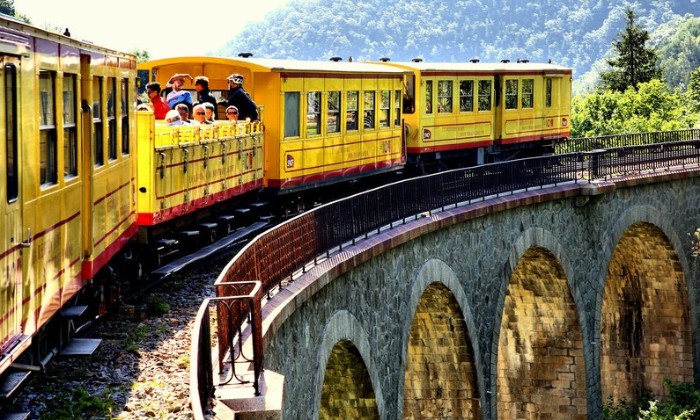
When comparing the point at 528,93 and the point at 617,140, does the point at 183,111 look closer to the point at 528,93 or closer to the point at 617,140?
the point at 528,93

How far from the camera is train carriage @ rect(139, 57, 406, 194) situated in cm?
2020

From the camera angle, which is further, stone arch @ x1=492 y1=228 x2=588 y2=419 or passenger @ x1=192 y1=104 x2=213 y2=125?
stone arch @ x1=492 y1=228 x2=588 y2=419

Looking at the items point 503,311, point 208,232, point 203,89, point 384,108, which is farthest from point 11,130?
point 503,311

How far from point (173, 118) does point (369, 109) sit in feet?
28.3

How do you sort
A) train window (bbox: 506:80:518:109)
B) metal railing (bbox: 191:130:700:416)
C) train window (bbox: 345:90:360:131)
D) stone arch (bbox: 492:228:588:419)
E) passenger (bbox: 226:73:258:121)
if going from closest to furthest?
metal railing (bbox: 191:130:700:416), passenger (bbox: 226:73:258:121), train window (bbox: 345:90:360:131), stone arch (bbox: 492:228:588:419), train window (bbox: 506:80:518:109)

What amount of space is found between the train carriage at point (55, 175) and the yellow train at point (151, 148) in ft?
0.06

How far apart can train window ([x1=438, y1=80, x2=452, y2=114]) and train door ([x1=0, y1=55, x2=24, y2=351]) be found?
20407 mm

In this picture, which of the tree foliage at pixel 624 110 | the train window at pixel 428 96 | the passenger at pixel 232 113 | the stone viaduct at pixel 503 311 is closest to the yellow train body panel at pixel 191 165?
the passenger at pixel 232 113

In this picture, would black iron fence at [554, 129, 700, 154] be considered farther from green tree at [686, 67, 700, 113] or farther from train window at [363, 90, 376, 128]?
green tree at [686, 67, 700, 113]

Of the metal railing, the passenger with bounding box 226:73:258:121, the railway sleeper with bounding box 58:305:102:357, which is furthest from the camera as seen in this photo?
the passenger with bounding box 226:73:258:121

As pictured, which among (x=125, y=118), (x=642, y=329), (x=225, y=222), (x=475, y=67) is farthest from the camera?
(x=642, y=329)

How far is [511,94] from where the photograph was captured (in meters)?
31.1

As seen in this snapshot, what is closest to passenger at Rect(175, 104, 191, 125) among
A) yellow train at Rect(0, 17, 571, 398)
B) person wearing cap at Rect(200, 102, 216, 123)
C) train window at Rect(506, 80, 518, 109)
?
yellow train at Rect(0, 17, 571, 398)

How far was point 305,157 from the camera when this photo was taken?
2109 centimetres
